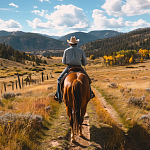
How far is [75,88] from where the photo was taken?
471 cm

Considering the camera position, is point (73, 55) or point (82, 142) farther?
point (73, 55)

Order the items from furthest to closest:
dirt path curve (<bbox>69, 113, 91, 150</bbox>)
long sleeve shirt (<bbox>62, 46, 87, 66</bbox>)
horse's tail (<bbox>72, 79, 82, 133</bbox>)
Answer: long sleeve shirt (<bbox>62, 46, 87, 66</bbox>) < dirt path curve (<bbox>69, 113, 91, 150</bbox>) < horse's tail (<bbox>72, 79, 82, 133</bbox>)

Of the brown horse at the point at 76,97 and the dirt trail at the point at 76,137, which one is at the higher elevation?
the brown horse at the point at 76,97

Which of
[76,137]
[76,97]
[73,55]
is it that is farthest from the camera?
[73,55]

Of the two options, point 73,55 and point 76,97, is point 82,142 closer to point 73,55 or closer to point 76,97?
point 76,97

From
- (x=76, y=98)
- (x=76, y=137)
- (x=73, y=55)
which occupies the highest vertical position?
(x=73, y=55)

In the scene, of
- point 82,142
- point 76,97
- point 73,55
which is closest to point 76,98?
point 76,97

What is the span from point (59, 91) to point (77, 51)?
2.18 m

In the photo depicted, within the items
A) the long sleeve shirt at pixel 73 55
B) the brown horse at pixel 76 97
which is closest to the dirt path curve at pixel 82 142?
the brown horse at pixel 76 97

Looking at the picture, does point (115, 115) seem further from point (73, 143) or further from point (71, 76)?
point (71, 76)

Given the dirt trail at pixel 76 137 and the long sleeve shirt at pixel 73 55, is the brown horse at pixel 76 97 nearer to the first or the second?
the dirt trail at pixel 76 137

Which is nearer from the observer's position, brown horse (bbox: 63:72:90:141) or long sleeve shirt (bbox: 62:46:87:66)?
brown horse (bbox: 63:72:90:141)

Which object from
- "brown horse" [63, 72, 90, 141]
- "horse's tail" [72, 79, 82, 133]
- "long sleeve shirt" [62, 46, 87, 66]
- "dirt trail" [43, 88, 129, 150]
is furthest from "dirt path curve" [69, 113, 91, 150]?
"long sleeve shirt" [62, 46, 87, 66]

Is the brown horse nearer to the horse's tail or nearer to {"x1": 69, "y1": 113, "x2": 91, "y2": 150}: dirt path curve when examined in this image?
the horse's tail
